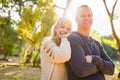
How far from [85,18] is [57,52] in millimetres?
459

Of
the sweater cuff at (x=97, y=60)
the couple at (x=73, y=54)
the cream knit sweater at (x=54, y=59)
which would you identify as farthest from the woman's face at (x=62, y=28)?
the sweater cuff at (x=97, y=60)

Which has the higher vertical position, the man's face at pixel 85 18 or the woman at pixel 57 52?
the man's face at pixel 85 18

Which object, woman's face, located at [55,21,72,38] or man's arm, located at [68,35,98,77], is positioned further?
woman's face, located at [55,21,72,38]

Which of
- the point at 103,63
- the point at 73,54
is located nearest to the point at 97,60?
the point at 103,63

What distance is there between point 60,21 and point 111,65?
25.9 inches

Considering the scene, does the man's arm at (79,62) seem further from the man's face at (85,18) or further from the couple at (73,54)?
the man's face at (85,18)

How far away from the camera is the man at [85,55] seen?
2766 millimetres

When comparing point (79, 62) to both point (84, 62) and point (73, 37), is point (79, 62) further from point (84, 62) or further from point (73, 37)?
point (73, 37)

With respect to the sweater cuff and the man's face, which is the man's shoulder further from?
the sweater cuff

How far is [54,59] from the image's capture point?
2713 millimetres

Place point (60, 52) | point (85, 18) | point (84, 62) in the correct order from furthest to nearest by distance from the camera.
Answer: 1. point (85, 18)
2. point (84, 62)
3. point (60, 52)

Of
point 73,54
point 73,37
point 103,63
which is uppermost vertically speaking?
point 73,37

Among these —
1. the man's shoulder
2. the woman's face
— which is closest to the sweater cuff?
the man's shoulder

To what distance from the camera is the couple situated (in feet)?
8.96
